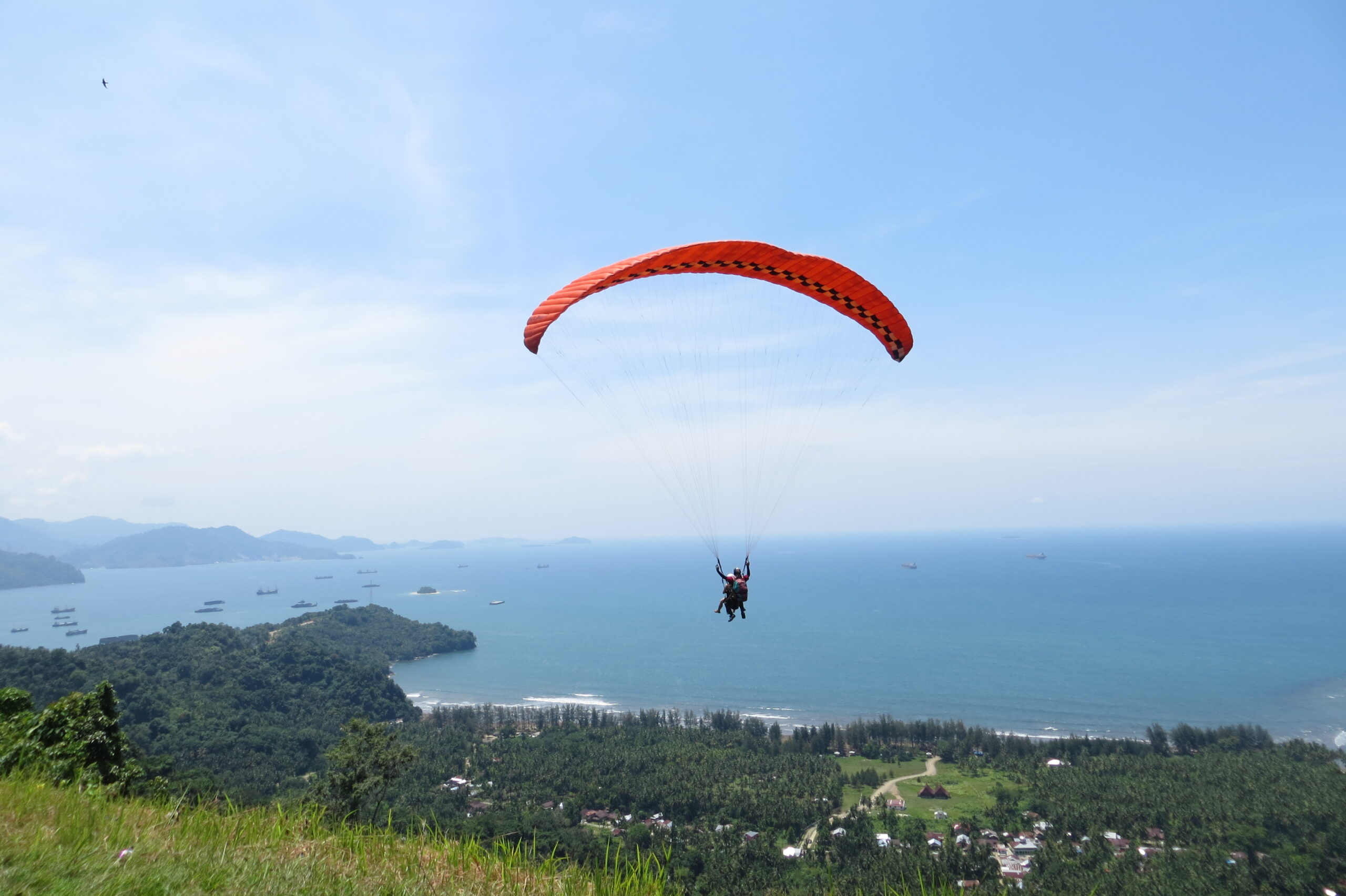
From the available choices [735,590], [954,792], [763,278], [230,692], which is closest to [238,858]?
[735,590]

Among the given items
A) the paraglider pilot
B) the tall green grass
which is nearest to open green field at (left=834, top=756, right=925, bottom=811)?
the paraglider pilot

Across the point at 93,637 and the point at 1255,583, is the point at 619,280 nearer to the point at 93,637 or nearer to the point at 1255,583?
the point at 93,637

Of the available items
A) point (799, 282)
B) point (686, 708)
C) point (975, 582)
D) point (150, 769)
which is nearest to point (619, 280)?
point (799, 282)

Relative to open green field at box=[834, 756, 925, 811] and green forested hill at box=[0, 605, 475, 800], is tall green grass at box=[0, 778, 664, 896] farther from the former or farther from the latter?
open green field at box=[834, 756, 925, 811]

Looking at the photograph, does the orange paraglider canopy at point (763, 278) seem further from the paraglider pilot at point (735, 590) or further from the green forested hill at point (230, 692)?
the green forested hill at point (230, 692)

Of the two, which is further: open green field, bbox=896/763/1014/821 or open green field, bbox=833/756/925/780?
open green field, bbox=833/756/925/780

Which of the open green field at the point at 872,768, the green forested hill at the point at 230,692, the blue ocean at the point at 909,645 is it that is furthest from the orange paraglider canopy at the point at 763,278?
the blue ocean at the point at 909,645
